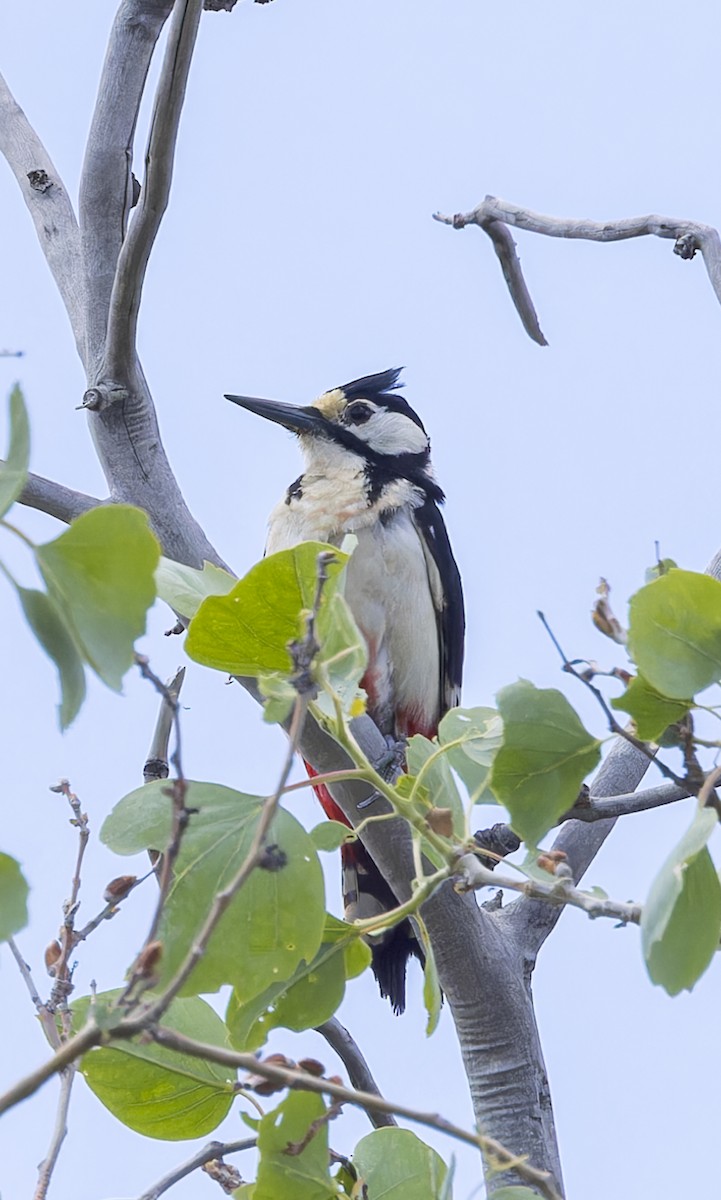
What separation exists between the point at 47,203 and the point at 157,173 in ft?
2.17

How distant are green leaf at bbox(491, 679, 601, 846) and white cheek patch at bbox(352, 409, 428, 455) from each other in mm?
2222

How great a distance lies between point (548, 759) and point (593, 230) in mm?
1208

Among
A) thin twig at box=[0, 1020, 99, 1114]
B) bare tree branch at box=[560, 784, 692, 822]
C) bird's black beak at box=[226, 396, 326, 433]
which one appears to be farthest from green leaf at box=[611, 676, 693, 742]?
A: bird's black beak at box=[226, 396, 326, 433]

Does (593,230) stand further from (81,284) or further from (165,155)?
(81,284)

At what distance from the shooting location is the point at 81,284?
231 centimetres

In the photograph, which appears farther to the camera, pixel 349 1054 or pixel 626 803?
pixel 349 1054

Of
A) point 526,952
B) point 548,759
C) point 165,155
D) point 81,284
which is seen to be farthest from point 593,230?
point 548,759

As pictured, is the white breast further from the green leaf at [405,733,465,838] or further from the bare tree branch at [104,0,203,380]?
the green leaf at [405,733,465,838]

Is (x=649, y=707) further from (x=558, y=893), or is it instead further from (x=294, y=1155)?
(x=294, y=1155)

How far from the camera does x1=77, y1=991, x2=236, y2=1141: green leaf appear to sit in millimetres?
1334

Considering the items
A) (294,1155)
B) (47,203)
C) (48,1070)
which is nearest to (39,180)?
(47,203)

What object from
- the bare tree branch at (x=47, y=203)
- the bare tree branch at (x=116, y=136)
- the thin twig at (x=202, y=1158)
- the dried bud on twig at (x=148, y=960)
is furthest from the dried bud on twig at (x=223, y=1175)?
the bare tree branch at (x=116, y=136)

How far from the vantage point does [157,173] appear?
6.46 feet

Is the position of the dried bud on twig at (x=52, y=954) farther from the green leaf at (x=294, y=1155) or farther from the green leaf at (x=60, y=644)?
the green leaf at (x=60, y=644)
